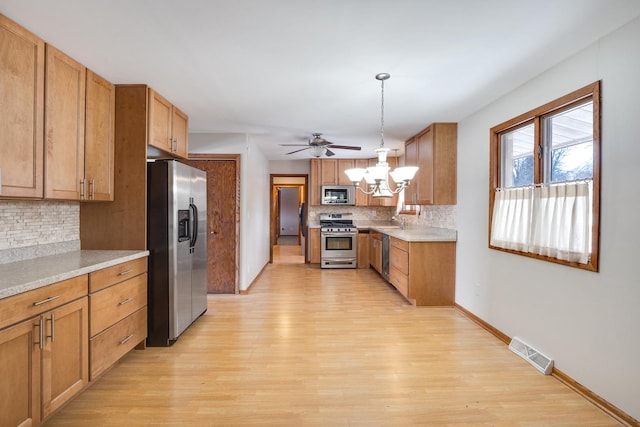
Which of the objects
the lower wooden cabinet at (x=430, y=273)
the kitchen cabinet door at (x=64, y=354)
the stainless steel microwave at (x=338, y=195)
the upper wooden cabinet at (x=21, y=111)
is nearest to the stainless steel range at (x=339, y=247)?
the stainless steel microwave at (x=338, y=195)

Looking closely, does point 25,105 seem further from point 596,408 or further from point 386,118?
point 596,408

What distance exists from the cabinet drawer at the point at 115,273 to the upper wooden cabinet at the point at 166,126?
1.05m

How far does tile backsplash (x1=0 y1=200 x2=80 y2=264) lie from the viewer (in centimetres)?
202

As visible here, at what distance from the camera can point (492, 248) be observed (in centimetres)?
305

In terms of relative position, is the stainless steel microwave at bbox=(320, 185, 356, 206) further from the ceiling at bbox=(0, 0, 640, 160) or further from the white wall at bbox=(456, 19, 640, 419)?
the white wall at bbox=(456, 19, 640, 419)

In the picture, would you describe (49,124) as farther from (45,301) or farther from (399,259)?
(399,259)

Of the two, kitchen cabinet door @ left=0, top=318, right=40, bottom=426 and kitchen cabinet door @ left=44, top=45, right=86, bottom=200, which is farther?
kitchen cabinet door @ left=44, top=45, right=86, bottom=200

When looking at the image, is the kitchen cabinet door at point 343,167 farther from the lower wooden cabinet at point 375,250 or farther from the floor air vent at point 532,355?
the floor air vent at point 532,355

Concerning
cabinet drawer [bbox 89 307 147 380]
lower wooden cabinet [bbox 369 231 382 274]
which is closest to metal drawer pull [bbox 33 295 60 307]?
cabinet drawer [bbox 89 307 147 380]

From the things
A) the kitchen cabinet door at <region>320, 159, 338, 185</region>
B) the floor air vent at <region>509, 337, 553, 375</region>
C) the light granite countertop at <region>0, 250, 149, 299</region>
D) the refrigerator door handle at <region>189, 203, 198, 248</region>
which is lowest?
the floor air vent at <region>509, 337, 553, 375</region>

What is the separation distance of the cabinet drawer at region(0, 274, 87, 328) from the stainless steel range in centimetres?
449

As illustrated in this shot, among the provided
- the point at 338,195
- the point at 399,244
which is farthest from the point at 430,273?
the point at 338,195

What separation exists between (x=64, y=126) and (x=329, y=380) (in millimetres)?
2544

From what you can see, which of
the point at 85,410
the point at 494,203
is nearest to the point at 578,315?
the point at 494,203
